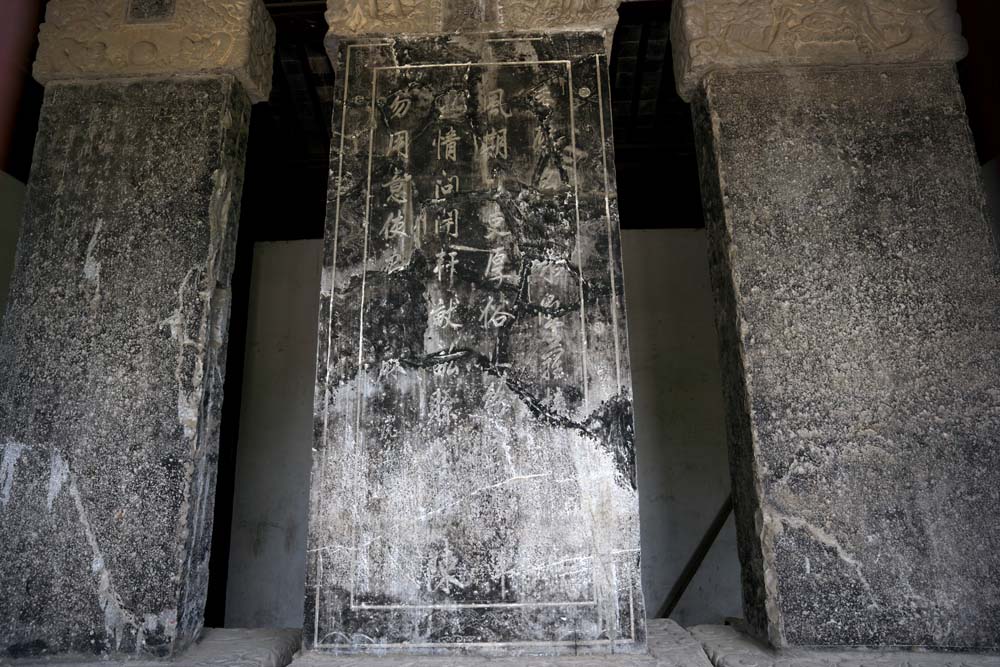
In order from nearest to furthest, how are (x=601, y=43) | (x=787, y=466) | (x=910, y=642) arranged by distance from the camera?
(x=910, y=642) < (x=787, y=466) < (x=601, y=43)

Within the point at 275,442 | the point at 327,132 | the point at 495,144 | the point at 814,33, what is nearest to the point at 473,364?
the point at 495,144

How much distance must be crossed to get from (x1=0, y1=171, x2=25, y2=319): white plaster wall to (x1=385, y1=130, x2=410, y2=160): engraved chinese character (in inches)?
57.8

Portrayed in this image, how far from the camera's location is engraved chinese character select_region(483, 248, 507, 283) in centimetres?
210

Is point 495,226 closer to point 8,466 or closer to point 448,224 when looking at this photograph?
point 448,224

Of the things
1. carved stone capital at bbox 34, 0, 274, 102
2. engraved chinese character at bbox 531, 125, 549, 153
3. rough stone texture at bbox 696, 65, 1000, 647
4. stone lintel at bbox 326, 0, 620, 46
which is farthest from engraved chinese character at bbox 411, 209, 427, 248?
rough stone texture at bbox 696, 65, 1000, 647

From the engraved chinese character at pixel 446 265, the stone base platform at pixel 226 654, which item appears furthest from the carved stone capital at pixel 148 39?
the stone base platform at pixel 226 654

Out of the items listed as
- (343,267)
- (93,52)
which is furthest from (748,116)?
(93,52)

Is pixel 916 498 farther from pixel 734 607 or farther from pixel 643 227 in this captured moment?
pixel 643 227

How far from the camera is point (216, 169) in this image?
2209 millimetres

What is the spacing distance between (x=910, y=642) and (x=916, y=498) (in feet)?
1.19

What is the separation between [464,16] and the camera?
7.76ft

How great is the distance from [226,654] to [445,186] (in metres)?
1.48

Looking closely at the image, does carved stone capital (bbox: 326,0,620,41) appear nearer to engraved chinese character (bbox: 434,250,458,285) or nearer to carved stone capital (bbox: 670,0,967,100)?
carved stone capital (bbox: 670,0,967,100)

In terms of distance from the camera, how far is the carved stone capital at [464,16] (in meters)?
2.34
